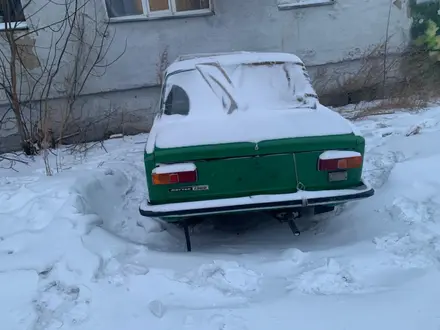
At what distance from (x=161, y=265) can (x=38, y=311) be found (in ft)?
2.94

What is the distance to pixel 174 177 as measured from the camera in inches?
135

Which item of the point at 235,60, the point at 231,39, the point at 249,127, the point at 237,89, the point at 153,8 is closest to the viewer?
the point at 249,127

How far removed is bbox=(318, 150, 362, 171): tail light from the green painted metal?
→ 39mm

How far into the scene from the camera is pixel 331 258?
331 centimetres

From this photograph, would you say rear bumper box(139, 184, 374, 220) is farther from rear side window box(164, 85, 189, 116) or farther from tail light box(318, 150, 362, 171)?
rear side window box(164, 85, 189, 116)

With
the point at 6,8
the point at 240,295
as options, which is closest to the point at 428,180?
the point at 240,295

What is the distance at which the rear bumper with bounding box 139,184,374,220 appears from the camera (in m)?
3.45

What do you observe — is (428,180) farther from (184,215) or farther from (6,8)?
(6,8)

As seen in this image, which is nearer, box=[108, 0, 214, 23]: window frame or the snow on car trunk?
the snow on car trunk

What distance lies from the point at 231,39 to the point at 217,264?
6009 mm

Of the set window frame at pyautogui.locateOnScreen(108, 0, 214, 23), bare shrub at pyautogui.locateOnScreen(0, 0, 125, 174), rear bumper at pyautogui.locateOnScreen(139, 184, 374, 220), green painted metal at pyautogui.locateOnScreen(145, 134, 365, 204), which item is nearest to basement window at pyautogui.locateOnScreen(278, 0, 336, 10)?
window frame at pyautogui.locateOnScreen(108, 0, 214, 23)

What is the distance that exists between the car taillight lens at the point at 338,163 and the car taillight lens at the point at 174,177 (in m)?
1.00

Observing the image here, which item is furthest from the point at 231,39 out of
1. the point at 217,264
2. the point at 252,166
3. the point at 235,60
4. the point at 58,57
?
the point at 217,264

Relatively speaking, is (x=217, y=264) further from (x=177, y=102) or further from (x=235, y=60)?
(x=235, y=60)
